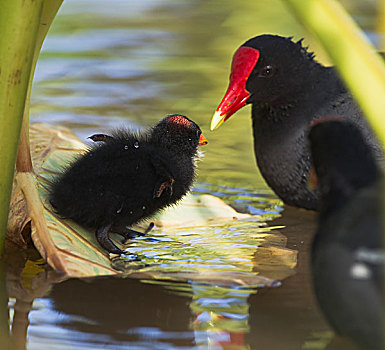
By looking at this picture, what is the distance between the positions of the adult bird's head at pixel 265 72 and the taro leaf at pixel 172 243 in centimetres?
49

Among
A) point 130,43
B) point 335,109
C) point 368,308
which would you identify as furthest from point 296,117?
point 130,43

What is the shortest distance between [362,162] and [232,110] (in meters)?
1.63

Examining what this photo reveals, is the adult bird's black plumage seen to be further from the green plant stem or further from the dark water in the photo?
the green plant stem

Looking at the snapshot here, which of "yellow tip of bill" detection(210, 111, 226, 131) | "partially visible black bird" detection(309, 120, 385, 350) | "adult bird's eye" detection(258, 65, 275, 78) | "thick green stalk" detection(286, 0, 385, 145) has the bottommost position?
"yellow tip of bill" detection(210, 111, 226, 131)

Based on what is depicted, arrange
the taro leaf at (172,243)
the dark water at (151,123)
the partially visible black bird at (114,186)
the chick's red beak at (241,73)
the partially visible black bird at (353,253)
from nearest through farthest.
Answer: the partially visible black bird at (353,253), the dark water at (151,123), the taro leaf at (172,243), the partially visible black bird at (114,186), the chick's red beak at (241,73)

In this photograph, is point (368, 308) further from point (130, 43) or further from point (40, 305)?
point (130, 43)

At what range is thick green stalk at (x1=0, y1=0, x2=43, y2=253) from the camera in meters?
2.09

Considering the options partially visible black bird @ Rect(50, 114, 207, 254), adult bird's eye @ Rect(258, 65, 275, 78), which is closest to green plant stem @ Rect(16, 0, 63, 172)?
partially visible black bird @ Rect(50, 114, 207, 254)

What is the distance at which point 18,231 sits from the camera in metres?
2.62

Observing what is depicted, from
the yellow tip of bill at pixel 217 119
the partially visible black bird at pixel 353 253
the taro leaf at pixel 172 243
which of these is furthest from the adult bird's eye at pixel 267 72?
the partially visible black bird at pixel 353 253

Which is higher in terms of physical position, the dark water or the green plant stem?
the green plant stem

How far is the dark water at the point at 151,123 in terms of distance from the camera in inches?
82.2

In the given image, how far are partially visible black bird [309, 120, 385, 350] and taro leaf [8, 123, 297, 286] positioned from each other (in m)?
0.69

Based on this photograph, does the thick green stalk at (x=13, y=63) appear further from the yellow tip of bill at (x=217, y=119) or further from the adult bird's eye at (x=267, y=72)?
the adult bird's eye at (x=267, y=72)
